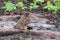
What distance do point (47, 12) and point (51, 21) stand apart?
1469 millimetres

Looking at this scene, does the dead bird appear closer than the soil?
No

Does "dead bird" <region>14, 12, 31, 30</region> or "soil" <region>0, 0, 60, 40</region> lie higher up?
"dead bird" <region>14, 12, 31, 30</region>

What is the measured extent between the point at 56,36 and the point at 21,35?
2.91ft

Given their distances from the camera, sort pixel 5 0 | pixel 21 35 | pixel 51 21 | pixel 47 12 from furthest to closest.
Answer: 1. pixel 5 0
2. pixel 47 12
3. pixel 51 21
4. pixel 21 35

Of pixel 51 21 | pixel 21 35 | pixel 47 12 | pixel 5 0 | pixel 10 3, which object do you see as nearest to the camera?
pixel 21 35

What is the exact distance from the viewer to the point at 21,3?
9.73m

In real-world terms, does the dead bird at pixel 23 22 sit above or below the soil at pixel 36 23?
above

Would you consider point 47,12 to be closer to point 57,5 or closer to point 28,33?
point 57,5

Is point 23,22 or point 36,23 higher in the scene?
point 23,22

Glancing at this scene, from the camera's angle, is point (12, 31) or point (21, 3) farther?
point (21, 3)

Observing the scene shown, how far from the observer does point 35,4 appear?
9.69 meters

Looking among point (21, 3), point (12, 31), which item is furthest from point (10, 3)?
point (12, 31)

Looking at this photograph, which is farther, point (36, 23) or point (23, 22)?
point (36, 23)

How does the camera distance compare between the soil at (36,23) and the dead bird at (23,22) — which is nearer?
the soil at (36,23)
